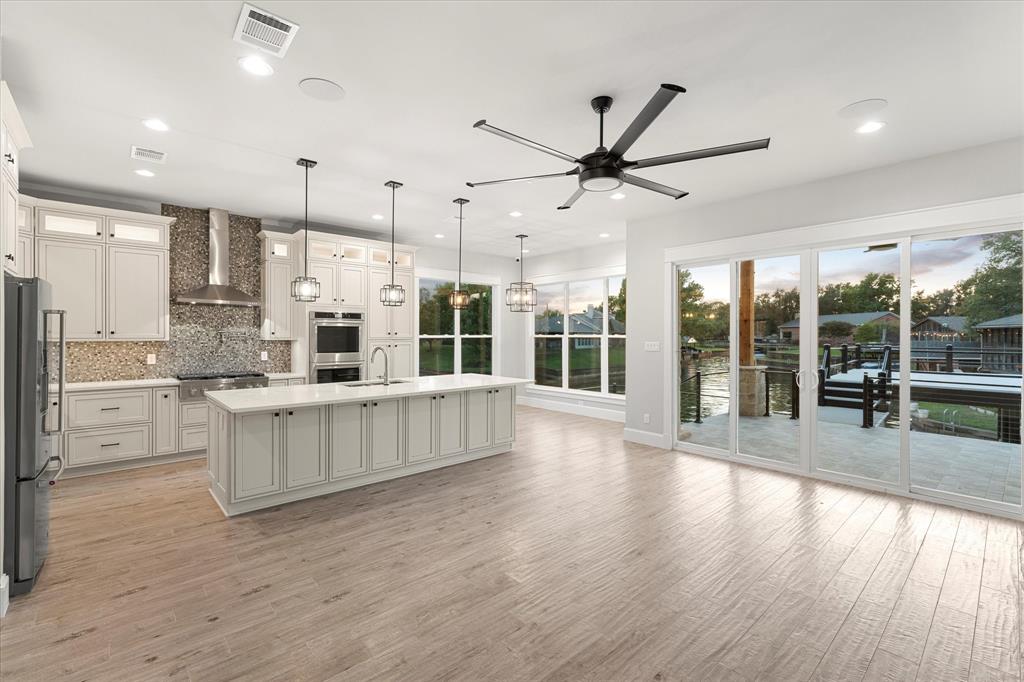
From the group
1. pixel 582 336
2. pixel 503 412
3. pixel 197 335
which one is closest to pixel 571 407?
pixel 582 336

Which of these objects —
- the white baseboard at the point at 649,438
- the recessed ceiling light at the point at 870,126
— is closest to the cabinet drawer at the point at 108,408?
the white baseboard at the point at 649,438

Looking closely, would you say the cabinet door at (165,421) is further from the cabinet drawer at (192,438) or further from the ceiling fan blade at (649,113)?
the ceiling fan blade at (649,113)

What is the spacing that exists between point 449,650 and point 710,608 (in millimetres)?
1350

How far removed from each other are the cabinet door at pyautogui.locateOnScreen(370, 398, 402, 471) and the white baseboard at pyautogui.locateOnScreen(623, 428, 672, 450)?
3114 millimetres

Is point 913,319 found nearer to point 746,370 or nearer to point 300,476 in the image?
point 746,370

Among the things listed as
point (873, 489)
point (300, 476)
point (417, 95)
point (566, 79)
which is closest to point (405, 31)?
point (417, 95)

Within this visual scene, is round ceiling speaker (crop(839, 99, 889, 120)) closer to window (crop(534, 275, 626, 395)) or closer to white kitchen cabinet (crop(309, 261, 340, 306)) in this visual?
window (crop(534, 275, 626, 395))

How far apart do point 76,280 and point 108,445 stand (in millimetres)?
1680

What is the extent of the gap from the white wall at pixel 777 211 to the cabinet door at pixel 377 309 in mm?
3396

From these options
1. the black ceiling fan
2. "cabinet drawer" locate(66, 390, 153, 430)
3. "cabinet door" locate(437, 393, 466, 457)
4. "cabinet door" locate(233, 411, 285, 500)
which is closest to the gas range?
"cabinet drawer" locate(66, 390, 153, 430)

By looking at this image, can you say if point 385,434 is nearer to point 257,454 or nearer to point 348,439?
point 348,439

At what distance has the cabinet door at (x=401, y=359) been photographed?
6.75 m

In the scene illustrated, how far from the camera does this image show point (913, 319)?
4.15 metres

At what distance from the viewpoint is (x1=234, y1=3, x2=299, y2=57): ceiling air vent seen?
2238 millimetres
